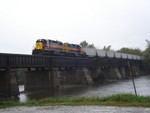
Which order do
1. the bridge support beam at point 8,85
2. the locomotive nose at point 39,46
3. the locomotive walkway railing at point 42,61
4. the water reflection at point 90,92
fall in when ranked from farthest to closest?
the locomotive nose at point 39,46, the locomotive walkway railing at point 42,61, the bridge support beam at point 8,85, the water reflection at point 90,92

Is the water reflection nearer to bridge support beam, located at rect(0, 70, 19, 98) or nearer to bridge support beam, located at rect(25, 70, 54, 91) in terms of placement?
bridge support beam, located at rect(0, 70, 19, 98)

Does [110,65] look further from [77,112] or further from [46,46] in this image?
[77,112]

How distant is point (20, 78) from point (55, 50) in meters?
39.9

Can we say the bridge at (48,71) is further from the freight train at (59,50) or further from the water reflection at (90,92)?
the water reflection at (90,92)

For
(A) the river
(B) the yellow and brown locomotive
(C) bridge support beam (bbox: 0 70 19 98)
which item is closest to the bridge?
(C) bridge support beam (bbox: 0 70 19 98)

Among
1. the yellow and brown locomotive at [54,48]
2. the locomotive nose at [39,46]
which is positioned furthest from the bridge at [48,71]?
the locomotive nose at [39,46]

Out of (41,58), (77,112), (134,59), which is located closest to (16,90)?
(41,58)

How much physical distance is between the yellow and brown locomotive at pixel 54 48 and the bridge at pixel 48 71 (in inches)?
70.2

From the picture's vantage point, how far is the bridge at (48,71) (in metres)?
29.4

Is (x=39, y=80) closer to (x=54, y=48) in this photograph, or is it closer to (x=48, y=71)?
(x=48, y=71)

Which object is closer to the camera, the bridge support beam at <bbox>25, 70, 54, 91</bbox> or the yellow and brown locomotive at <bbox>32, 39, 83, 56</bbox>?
the bridge support beam at <bbox>25, 70, 54, 91</bbox>

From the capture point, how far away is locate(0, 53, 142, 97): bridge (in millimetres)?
29406

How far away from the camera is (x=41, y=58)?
122 ft

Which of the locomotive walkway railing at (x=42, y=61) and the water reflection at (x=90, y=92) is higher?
the locomotive walkway railing at (x=42, y=61)
